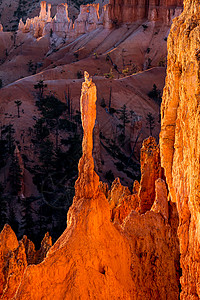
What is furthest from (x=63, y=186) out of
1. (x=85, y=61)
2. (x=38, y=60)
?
(x=38, y=60)

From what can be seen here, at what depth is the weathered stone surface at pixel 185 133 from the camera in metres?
6.47

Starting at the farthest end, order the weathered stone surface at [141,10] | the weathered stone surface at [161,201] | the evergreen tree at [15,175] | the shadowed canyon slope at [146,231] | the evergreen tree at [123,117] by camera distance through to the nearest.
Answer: the weathered stone surface at [141,10]
the evergreen tree at [123,117]
the evergreen tree at [15,175]
the weathered stone surface at [161,201]
the shadowed canyon slope at [146,231]

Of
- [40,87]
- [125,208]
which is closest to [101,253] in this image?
[125,208]

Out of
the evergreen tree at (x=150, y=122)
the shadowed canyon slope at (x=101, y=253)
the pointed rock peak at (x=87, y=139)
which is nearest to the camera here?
the shadowed canyon slope at (x=101, y=253)

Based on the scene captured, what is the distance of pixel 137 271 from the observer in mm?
8477

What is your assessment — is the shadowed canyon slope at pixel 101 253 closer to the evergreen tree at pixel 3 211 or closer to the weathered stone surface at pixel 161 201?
the weathered stone surface at pixel 161 201

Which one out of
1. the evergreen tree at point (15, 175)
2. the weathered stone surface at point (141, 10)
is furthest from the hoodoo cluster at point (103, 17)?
the evergreen tree at point (15, 175)

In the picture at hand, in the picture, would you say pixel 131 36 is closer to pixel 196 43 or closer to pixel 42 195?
pixel 42 195

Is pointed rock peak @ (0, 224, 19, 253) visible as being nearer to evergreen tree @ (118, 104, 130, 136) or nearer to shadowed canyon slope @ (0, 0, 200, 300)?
shadowed canyon slope @ (0, 0, 200, 300)

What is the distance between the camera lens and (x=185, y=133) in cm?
693

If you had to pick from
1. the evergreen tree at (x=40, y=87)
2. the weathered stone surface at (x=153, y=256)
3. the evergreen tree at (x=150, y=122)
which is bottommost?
the weathered stone surface at (x=153, y=256)

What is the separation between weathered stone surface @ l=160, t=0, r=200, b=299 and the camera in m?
6.47

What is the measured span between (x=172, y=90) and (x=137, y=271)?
12.0 ft

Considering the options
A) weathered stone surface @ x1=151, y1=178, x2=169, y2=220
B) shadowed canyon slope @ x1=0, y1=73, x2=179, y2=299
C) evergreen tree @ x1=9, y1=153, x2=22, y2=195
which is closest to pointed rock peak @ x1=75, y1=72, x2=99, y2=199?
shadowed canyon slope @ x1=0, y1=73, x2=179, y2=299
